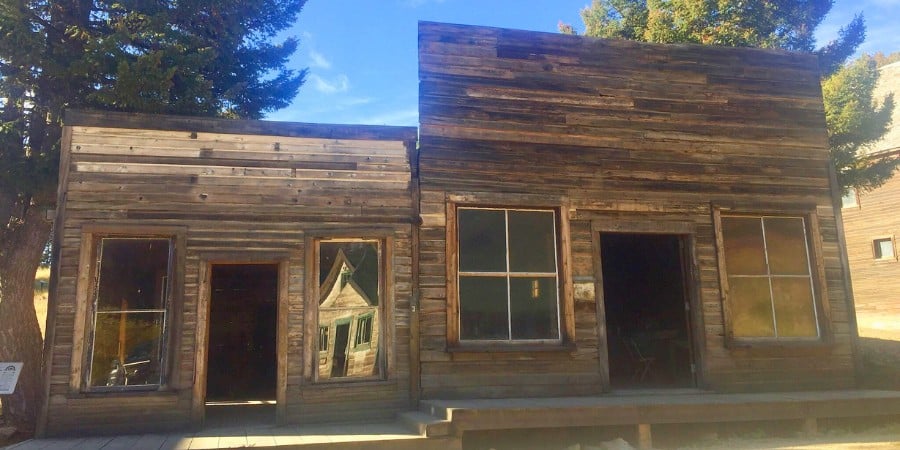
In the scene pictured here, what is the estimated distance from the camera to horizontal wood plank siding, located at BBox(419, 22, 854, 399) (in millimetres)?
7906

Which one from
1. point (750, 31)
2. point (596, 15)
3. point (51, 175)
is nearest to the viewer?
point (51, 175)

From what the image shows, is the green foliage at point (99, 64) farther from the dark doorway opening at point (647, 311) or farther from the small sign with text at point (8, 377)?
the dark doorway opening at point (647, 311)

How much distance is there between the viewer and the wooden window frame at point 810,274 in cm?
841

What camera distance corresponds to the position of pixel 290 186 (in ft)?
25.3

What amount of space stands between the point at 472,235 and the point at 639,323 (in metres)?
4.22

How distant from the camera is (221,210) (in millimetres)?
7484

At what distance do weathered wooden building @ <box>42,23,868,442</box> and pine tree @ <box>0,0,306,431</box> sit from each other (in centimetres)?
277

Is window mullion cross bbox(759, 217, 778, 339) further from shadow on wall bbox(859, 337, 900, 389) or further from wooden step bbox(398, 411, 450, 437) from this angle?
wooden step bbox(398, 411, 450, 437)

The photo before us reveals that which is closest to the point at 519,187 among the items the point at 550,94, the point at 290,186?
the point at 550,94

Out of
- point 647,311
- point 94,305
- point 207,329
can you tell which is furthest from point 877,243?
point 94,305

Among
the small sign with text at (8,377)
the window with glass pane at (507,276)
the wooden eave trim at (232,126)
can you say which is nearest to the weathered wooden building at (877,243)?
the window with glass pane at (507,276)

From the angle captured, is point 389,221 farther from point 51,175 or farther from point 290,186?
point 51,175

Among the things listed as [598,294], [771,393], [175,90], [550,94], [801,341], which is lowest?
[771,393]

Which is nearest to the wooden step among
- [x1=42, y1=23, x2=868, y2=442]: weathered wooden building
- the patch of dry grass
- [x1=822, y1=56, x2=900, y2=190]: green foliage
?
[x1=42, y1=23, x2=868, y2=442]: weathered wooden building
